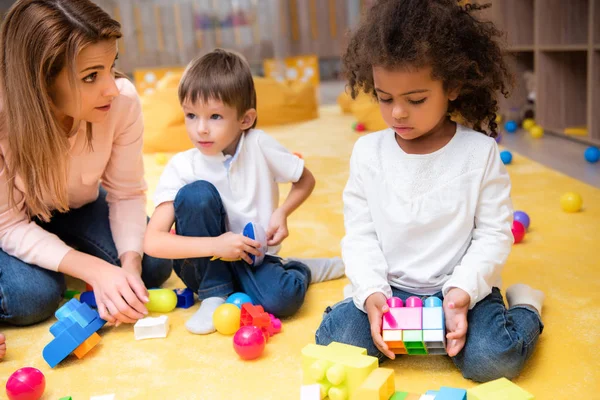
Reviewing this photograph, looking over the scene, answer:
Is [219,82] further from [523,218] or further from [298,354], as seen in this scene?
[523,218]

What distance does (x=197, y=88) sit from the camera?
1374 mm

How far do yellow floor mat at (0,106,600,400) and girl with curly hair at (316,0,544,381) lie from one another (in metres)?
0.06

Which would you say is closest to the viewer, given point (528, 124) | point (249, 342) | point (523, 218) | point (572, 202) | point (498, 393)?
point (498, 393)

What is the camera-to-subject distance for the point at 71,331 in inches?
48.1

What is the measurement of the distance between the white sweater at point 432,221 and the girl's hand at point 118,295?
16.9 inches

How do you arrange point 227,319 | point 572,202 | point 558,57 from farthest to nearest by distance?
point 558,57 < point 572,202 < point 227,319

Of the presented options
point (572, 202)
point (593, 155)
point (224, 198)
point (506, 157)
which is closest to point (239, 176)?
point (224, 198)

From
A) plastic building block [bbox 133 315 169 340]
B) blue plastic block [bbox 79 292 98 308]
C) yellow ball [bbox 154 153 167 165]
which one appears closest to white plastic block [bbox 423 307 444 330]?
plastic building block [bbox 133 315 169 340]

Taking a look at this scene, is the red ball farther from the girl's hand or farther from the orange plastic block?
the orange plastic block

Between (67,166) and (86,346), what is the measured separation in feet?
1.31

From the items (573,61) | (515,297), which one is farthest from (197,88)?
(573,61)

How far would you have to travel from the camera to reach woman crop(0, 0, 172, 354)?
49.3 inches

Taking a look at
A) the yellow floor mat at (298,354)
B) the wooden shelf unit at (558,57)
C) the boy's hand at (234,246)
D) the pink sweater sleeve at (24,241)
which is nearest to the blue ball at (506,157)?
the wooden shelf unit at (558,57)

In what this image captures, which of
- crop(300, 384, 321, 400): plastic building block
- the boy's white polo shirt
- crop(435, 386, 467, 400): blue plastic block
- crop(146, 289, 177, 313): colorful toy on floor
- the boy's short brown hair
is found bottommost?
crop(146, 289, 177, 313): colorful toy on floor
